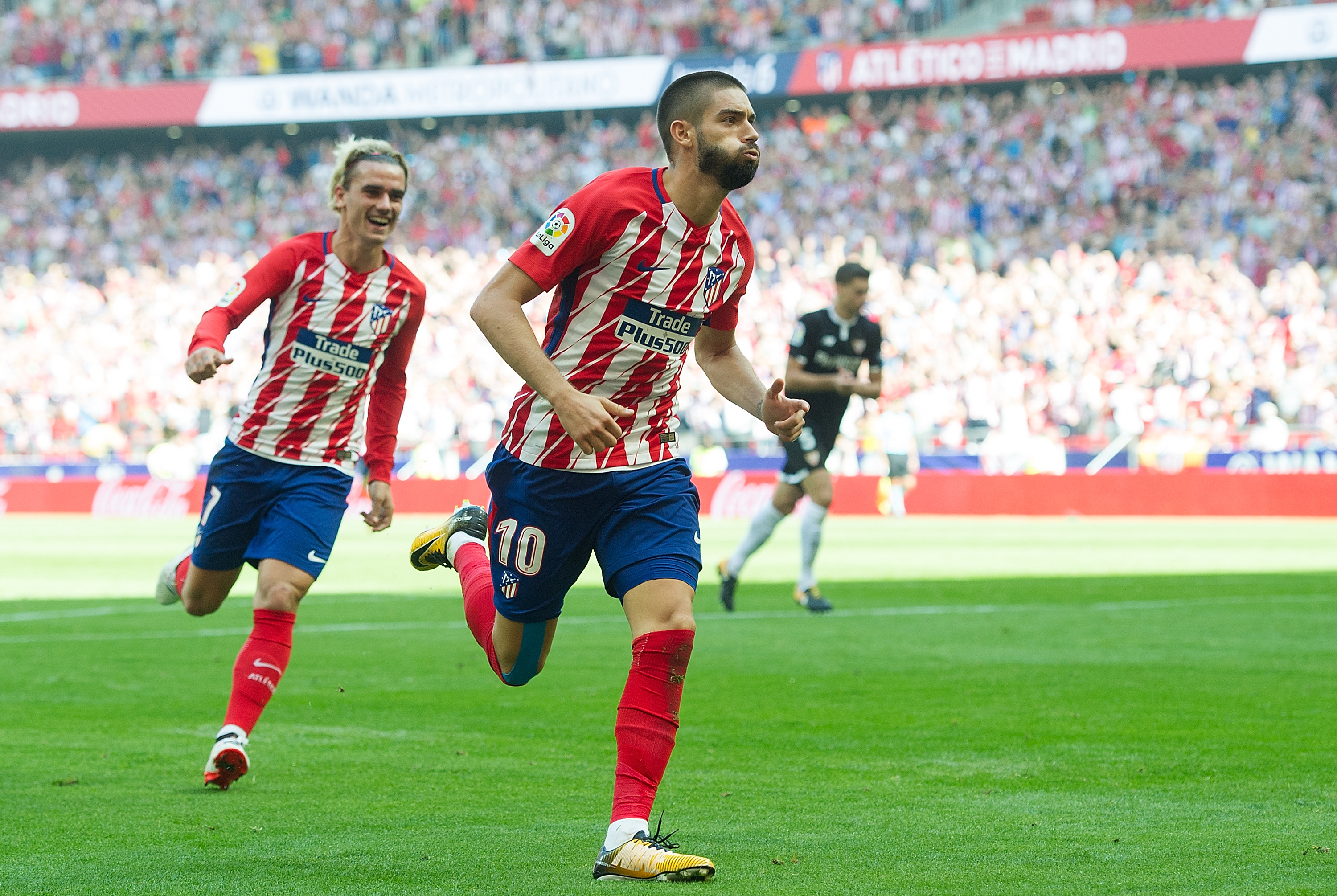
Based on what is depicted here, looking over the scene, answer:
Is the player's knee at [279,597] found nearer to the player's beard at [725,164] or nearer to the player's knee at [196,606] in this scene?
the player's knee at [196,606]

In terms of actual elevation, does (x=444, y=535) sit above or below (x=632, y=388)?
below

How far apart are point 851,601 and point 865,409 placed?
55.9 ft

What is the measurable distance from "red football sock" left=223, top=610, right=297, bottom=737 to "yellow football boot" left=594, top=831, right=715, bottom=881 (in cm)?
214

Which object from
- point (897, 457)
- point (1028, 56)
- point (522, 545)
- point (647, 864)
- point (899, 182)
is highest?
point (1028, 56)

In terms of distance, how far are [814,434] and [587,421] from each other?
870 centimetres

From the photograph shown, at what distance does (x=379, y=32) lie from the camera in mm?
43469

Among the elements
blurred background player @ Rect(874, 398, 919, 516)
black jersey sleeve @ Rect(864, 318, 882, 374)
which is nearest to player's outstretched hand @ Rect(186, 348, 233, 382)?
black jersey sleeve @ Rect(864, 318, 882, 374)

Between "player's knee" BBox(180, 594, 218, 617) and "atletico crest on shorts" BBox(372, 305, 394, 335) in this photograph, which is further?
"player's knee" BBox(180, 594, 218, 617)

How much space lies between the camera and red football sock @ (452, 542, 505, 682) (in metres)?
5.38

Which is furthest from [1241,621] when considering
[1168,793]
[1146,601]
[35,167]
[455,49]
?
[35,167]

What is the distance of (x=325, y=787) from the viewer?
569 cm

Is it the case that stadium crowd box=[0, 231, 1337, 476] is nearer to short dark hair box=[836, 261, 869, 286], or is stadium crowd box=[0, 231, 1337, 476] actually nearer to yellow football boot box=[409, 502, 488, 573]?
short dark hair box=[836, 261, 869, 286]

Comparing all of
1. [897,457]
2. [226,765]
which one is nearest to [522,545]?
[226,765]

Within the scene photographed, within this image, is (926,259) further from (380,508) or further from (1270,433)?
(380,508)
